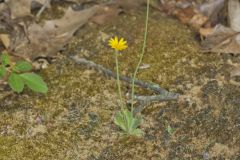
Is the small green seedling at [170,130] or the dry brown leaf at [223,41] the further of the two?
the dry brown leaf at [223,41]

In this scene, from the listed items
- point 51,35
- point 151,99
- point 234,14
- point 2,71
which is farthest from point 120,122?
point 234,14

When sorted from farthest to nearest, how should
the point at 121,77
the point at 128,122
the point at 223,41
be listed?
the point at 223,41 → the point at 121,77 → the point at 128,122

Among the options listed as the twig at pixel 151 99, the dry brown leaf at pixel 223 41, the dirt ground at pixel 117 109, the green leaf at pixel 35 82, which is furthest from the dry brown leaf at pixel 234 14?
the green leaf at pixel 35 82

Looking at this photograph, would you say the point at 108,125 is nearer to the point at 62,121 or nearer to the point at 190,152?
the point at 62,121

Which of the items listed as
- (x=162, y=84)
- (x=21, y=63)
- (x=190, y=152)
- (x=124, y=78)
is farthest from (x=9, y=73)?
(x=190, y=152)

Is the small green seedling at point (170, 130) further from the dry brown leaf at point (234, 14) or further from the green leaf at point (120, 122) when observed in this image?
the dry brown leaf at point (234, 14)

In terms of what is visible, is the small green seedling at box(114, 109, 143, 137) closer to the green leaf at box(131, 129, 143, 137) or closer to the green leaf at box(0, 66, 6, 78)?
the green leaf at box(131, 129, 143, 137)

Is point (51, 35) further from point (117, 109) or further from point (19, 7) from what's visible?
point (117, 109)
